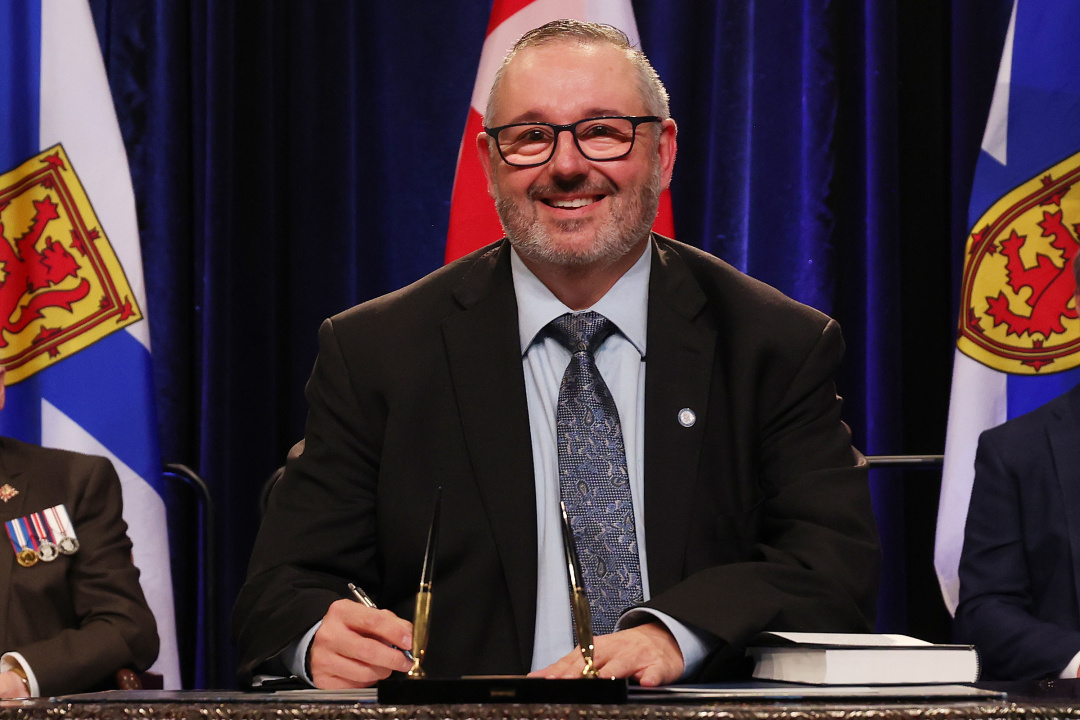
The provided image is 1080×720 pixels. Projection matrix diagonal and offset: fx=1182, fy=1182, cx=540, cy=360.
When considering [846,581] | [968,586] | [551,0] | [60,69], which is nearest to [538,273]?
[846,581]

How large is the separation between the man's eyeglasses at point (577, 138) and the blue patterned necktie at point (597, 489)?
28 cm

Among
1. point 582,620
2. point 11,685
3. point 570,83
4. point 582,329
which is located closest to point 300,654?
point 582,620

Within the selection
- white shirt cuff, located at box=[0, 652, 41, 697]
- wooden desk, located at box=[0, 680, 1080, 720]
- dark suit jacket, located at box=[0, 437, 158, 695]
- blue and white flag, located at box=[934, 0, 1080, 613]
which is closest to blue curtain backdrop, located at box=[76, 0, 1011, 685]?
blue and white flag, located at box=[934, 0, 1080, 613]

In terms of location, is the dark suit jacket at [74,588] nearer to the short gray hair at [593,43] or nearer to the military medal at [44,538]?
the military medal at [44,538]

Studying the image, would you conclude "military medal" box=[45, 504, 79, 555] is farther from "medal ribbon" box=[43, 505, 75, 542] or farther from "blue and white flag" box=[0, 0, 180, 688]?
"blue and white flag" box=[0, 0, 180, 688]

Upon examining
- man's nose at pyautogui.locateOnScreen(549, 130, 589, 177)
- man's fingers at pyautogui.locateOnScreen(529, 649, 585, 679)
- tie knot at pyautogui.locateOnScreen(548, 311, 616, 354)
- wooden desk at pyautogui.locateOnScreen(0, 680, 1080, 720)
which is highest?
man's nose at pyautogui.locateOnScreen(549, 130, 589, 177)

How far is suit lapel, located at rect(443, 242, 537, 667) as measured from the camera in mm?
1531

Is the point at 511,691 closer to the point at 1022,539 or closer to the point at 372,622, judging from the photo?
the point at 372,622

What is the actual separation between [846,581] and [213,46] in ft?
7.81

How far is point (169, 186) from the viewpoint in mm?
3172

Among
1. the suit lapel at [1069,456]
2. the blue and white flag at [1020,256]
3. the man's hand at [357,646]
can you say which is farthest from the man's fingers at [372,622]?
the blue and white flag at [1020,256]

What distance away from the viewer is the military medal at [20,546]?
231 cm

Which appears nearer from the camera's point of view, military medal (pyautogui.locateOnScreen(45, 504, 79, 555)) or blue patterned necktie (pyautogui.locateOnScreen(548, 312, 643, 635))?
blue patterned necktie (pyautogui.locateOnScreen(548, 312, 643, 635))

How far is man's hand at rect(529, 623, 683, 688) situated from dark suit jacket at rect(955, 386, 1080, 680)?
1097 millimetres
